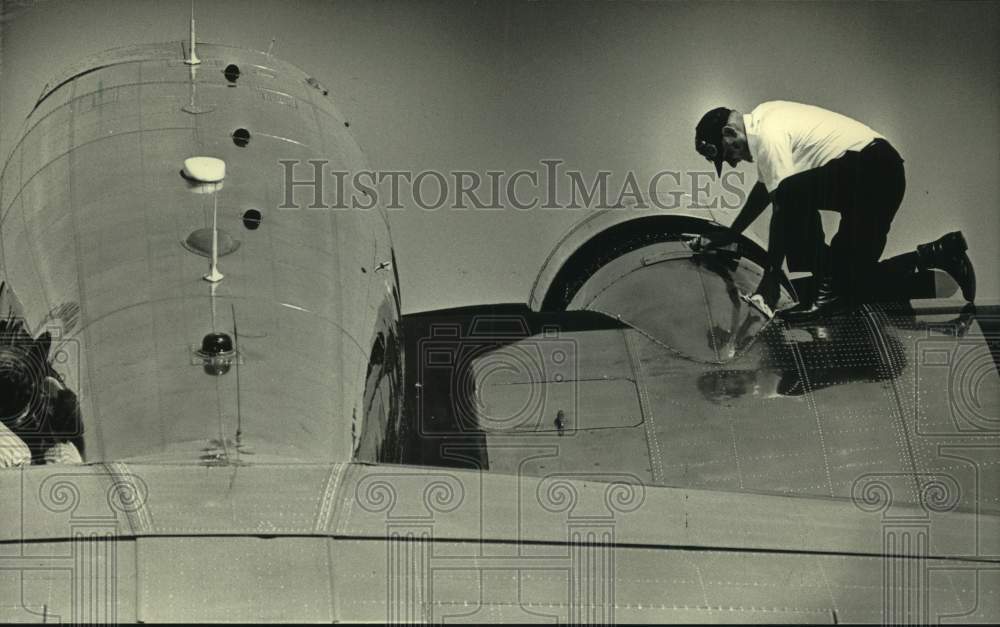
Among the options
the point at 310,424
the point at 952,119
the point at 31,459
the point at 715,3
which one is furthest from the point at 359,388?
the point at 952,119

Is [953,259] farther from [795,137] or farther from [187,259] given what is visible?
[187,259]

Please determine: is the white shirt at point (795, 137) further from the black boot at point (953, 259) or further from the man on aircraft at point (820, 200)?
the black boot at point (953, 259)

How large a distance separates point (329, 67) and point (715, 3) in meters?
2.11

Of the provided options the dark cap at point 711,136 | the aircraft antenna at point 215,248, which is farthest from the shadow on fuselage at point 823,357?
the aircraft antenna at point 215,248

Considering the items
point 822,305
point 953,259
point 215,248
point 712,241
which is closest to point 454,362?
point 215,248

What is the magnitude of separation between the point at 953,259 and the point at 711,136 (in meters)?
1.47

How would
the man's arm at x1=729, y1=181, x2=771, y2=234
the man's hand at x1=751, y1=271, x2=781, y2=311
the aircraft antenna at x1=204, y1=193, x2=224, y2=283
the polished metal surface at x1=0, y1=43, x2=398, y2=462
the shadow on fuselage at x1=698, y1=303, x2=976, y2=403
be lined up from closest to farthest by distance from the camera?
the polished metal surface at x1=0, y1=43, x2=398, y2=462 → the aircraft antenna at x1=204, y1=193, x2=224, y2=283 → the shadow on fuselage at x1=698, y1=303, x2=976, y2=403 → the man's hand at x1=751, y1=271, x2=781, y2=311 → the man's arm at x1=729, y1=181, x2=771, y2=234

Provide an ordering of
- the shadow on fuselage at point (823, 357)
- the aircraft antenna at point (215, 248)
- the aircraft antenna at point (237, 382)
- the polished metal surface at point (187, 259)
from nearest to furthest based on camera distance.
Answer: the aircraft antenna at point (237, 382) → the polished metal surface at point (187, 259) → the aircraft antenna at point (215, 248) → the shadow on fuselage at point (823, 357)

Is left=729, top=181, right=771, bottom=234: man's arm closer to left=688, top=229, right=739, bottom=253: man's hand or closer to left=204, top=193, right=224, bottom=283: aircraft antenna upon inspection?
left=688, top=229, right=739, bottom=253: man's hand

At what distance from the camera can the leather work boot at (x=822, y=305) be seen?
7023 millimetres

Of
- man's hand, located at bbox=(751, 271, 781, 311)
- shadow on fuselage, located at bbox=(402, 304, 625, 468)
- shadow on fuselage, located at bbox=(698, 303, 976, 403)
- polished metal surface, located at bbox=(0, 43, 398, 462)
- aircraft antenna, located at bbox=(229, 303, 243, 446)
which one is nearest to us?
aircraft antenna, located at bbox=(229, 303, 243, 446)

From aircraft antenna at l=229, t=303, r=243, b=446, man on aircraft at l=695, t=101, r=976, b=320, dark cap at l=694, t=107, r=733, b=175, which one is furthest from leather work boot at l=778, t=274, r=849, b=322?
aircraft antenna at l=229, t=303, r=243, b=446

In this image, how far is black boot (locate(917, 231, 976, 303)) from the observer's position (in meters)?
7.17

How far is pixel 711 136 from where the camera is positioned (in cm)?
719
